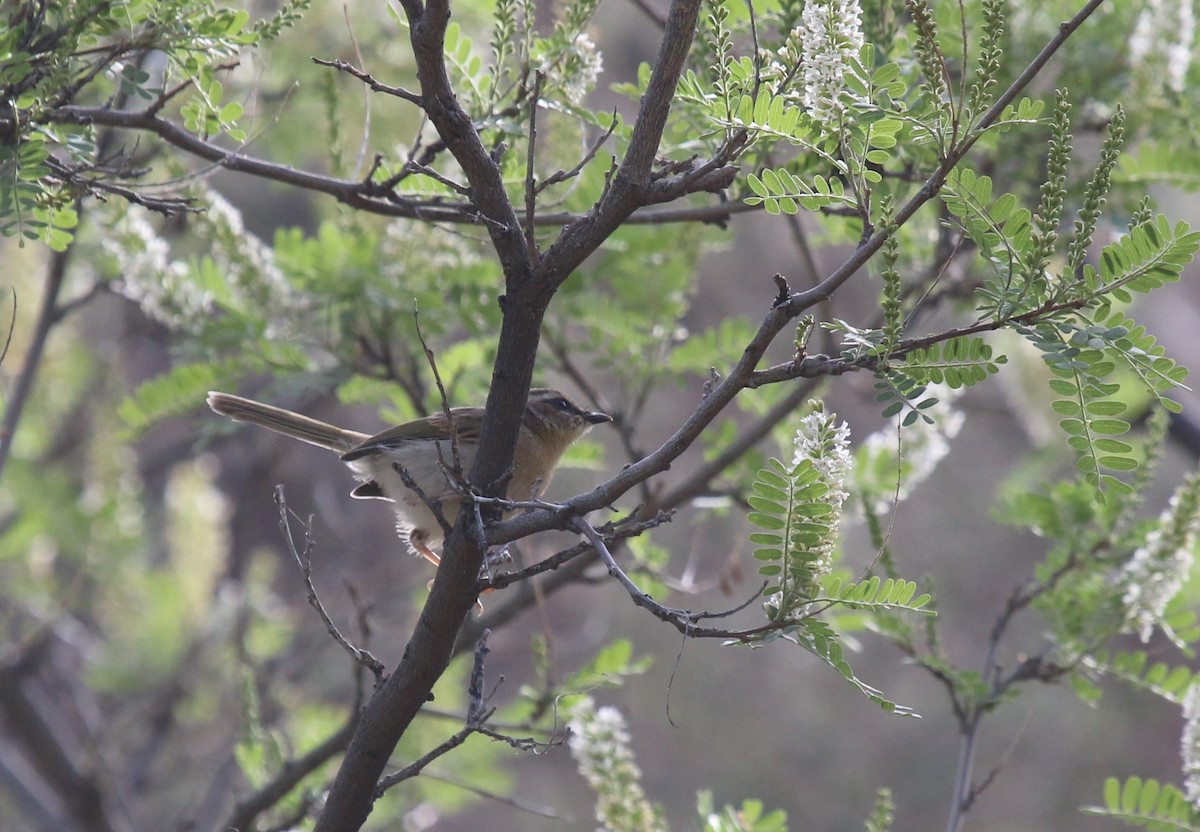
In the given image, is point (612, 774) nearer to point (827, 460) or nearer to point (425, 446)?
point (425, 446)

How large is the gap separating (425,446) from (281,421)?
515mm

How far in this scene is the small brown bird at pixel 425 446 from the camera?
3.65m

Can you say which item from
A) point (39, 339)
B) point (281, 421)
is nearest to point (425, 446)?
point (281, 421)

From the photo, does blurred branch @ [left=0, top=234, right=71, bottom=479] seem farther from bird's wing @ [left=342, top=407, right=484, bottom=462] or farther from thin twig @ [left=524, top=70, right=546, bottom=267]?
thin twig @ [left=524, top=70, right=546, bottom=267]

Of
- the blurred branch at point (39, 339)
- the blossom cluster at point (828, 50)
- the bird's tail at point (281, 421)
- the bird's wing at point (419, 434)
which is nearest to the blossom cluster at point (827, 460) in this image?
the blossom cluster at point (828, 50)

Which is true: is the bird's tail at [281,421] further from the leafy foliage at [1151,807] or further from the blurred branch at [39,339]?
the leafy foliage at [1151,807]

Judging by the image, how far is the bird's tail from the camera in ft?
12.5

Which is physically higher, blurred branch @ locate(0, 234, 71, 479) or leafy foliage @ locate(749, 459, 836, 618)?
blurred branch @ locate(0, 234, 71, 479)

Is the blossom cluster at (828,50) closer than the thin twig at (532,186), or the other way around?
the blossom cluster at (828,50)

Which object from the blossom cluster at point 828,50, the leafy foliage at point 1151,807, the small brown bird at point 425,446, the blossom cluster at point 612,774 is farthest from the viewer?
the small brown bird at point 425,446

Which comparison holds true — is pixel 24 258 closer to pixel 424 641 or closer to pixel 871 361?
pixel 424 641

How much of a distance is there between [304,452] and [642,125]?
1183 centimetres

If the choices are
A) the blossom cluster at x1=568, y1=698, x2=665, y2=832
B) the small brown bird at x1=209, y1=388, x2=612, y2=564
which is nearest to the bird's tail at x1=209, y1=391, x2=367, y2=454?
the small brown bird at x1=209, y1=388, x2=612, y2=564

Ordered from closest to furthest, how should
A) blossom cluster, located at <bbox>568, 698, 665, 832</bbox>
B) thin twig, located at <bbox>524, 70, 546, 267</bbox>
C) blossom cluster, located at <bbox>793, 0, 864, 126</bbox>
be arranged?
blossom cluster, located at <bbox>793, 0, 864, 126</bbox> < thin twig, located at <bbox>524, 70, 546, 267</bbox> < blossom cluster, located at <bbox>568, 698, 665, 832</bbox>
